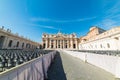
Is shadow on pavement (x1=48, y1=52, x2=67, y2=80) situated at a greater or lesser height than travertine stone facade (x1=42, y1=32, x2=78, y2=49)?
lesser

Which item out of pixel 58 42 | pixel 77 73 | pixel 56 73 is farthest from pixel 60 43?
pixel 56 73

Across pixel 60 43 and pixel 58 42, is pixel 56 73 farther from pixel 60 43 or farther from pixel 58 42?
pixel 58 42

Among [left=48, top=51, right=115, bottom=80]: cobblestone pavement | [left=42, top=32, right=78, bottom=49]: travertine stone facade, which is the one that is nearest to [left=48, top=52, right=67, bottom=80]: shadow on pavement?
[left=48, top=51, right=115, bottom=80]: cobblestone pavement

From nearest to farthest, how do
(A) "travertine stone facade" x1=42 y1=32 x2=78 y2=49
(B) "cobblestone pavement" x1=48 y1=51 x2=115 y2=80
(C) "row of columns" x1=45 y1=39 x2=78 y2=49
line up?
(B) "cobblestone pavement" x1=48 y1=51 x2=115 y2=80 < (C) "row of columns" x1=45 y1=39 x2=78 y2=49 < (A) "travertine stone facade" x1=42 y1=32 x2=78 y2=49

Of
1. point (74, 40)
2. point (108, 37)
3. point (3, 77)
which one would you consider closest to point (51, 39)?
point (74, 40)

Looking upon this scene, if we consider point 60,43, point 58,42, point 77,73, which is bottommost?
point 77,73

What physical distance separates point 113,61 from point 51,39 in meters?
88.7

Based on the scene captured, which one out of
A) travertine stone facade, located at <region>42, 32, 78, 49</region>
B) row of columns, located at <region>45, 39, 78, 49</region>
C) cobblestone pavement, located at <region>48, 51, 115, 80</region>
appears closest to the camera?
cobblestone pavement, located at <region>48, 51, 115, 80</region>

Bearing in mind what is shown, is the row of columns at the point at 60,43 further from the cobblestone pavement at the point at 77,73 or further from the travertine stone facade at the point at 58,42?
the cobblestone pavement at the point at 77,73

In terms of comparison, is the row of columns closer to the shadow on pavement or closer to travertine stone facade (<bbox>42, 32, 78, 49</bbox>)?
travertine stone facade (<bbox>42, 32, 78, 49</bbox>)

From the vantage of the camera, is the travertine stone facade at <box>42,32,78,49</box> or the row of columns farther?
the travertine stone facade at <box>42,32,78,49</box>

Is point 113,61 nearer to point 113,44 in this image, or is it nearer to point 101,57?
point 101,57

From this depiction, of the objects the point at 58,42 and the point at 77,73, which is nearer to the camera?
the point at 77,73

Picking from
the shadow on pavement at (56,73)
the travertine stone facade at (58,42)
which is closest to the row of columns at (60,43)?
the travertine stone facade at (58,42)
